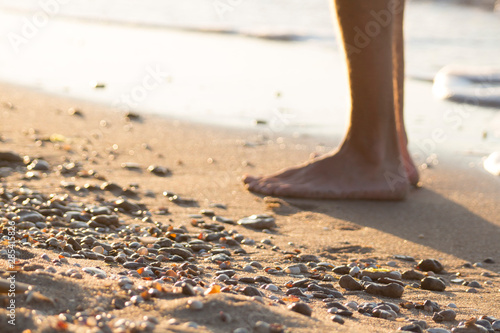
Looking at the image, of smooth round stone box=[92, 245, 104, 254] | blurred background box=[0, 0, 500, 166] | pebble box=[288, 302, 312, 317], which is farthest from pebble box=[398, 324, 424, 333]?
blurred background box=[0, 0, 500, 166]

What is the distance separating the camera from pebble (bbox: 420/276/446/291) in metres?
2.30

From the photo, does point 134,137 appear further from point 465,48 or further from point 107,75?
point 465,48

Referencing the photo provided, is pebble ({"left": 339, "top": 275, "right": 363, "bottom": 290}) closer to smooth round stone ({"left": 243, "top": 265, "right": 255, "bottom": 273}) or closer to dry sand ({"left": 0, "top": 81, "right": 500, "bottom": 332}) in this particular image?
dry sand ({"left": 0, "top": 81, "right": 500, "bottom": 332})

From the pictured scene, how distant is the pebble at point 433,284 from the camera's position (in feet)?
7.54

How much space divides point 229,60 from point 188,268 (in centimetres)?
461

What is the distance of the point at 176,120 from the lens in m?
4.68

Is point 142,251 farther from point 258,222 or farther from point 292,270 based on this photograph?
point 258,222

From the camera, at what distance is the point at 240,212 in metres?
3.09

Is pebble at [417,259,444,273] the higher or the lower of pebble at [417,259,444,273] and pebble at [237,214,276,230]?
the lower

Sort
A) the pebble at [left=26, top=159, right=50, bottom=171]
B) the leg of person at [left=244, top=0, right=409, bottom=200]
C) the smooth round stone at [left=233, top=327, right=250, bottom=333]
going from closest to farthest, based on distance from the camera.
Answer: the smooth round stone at [left=233, top=327, right=250, bottom=333], the leg of person at [left=244, top=0, right=409, bottom=200], the pebble at [left=26, top=159, right=50, bottom=171]

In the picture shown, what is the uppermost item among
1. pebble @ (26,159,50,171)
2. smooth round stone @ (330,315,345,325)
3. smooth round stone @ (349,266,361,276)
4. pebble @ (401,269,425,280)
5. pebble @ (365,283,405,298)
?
pebble @ (26,159,50,171)

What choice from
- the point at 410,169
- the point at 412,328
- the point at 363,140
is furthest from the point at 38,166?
the point at 412,328

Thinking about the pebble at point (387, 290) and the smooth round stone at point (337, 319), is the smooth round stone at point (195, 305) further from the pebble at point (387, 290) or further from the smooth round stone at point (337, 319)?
the pebble at point (387, 290)

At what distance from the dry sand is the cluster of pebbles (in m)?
0.02
